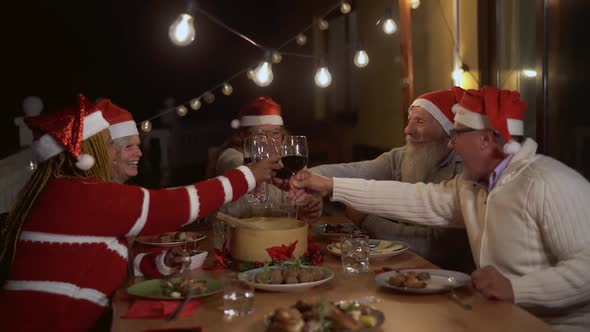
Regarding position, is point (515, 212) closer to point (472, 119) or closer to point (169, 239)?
point (472, 119)

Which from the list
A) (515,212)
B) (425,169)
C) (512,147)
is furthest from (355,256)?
(425,169)

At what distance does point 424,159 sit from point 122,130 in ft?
5.37

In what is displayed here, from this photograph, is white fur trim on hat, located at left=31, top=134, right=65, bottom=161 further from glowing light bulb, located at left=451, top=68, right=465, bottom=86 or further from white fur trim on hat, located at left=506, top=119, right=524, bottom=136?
glowing light bulb, located at left=451, top=68, right=465, bottom=86

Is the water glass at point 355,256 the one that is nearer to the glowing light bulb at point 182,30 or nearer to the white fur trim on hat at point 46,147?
the white fur trim on hat at point 46,147

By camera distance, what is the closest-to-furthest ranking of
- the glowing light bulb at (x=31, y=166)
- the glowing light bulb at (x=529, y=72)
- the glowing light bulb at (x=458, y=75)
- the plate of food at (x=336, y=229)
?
1. the plate of food at (x=336, y=229)
2. the glowing light bulb at (x=529, y=72)
3. the glowing light bulb at (x=458, y=75)
4. the glowing light bulb at (x=31, y=166)

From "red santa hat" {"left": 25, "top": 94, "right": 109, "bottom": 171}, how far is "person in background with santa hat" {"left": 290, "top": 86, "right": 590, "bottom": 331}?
1.34 metres

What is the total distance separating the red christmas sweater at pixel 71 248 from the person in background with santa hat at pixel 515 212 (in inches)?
43.0

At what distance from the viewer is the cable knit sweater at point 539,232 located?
1983 mm

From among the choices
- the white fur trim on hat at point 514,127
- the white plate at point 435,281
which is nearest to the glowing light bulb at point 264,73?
the white fur trim on hat at point 514,127

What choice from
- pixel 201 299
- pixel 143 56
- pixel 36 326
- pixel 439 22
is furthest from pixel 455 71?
pixel 143 56

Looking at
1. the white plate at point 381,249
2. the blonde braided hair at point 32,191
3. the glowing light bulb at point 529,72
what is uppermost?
the glowing light bulb at point 529,72

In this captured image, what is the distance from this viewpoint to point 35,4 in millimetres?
11453

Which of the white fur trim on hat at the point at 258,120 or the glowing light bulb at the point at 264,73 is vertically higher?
the glowing light bulb at the point at 264,73

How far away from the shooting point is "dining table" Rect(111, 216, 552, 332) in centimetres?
167
